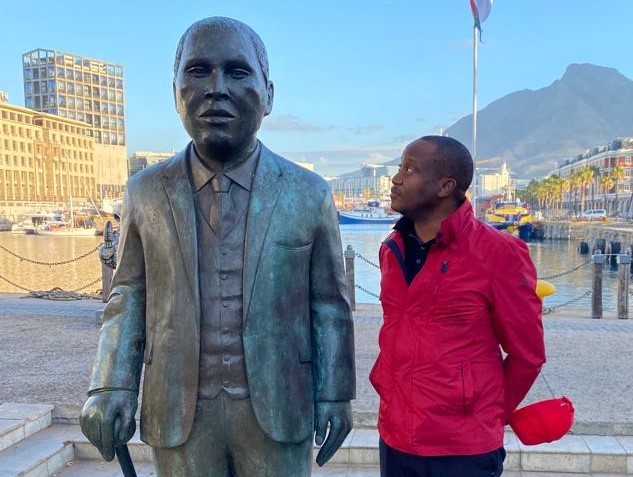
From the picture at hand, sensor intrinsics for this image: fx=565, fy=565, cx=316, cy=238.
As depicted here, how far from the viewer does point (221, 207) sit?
1809mm

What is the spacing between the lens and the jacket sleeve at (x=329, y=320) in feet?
6.22

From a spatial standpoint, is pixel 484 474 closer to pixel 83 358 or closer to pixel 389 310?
pixel 389 310

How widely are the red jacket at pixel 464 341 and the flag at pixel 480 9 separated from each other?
34.5 feet

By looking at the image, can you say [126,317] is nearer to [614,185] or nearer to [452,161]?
[452,161]

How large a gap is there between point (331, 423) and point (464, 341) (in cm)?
55

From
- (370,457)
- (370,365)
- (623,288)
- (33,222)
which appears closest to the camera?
(370,457)

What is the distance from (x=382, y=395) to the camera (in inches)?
86.3

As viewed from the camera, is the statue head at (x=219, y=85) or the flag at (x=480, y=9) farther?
the flag at (x=480, y=9)

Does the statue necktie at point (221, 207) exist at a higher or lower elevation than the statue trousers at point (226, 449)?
higher

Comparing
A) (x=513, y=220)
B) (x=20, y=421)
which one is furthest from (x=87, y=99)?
(x=20, y=421)

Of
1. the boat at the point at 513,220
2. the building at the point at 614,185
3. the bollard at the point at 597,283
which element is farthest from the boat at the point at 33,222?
the building at the point at 614,185

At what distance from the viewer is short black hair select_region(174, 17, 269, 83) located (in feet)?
5.80

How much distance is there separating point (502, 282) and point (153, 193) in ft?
4.06

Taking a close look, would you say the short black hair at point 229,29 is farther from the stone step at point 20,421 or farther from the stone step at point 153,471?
the stone step at point 20,421
